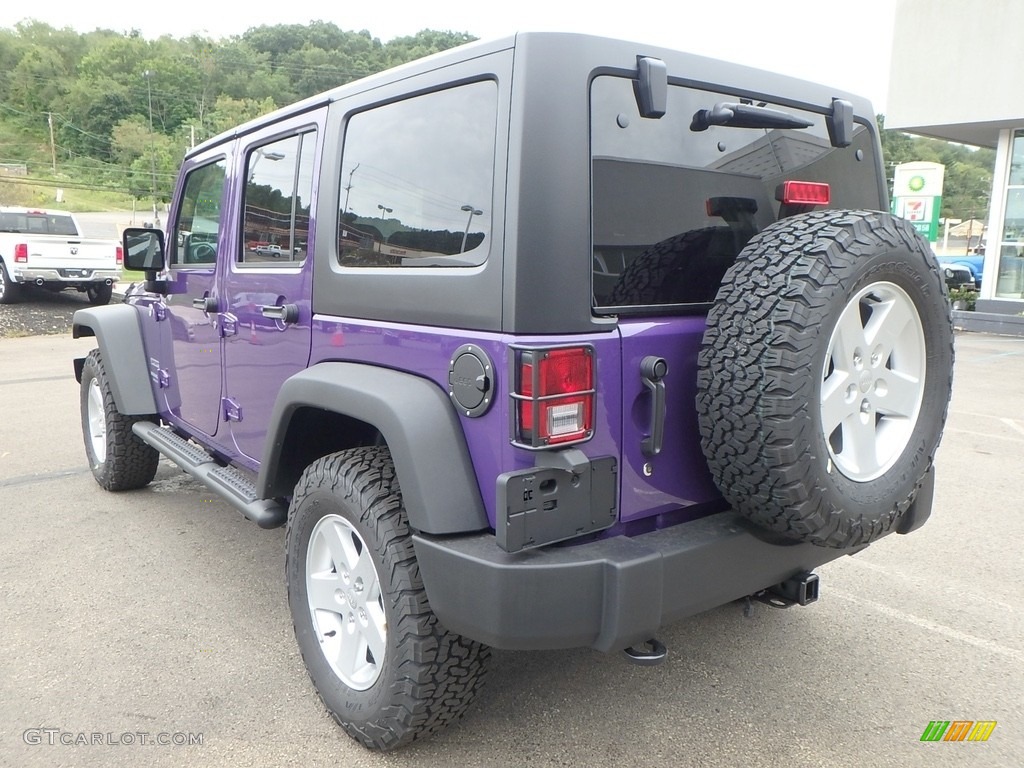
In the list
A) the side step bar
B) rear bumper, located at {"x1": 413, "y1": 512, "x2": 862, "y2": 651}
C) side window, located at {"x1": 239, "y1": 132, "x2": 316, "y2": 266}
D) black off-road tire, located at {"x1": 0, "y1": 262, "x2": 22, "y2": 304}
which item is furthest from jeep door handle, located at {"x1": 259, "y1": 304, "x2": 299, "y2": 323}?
black off-road tire, located at {"x1": 0, "y1": 262, "x2": 22, "y2": 304}

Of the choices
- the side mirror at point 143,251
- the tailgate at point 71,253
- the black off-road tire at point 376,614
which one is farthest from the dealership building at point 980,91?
the black off-road tire at point 376,614

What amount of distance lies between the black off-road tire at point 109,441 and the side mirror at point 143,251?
708mm

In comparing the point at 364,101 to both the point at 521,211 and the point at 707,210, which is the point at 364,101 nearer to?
Answer: the point at 521,211

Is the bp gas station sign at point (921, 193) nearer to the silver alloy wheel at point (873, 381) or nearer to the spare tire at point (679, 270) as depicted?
the silver alloy wheel at point (873, 381)

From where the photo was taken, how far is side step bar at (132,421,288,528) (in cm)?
294

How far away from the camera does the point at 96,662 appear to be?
9.39 ft

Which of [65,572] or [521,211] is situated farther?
[65,572]

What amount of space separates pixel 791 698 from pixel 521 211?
193cm

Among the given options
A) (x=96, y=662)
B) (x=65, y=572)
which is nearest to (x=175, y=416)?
(x=65, y=572)

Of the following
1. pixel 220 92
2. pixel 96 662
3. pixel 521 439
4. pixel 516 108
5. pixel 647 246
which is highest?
pixel 220 92

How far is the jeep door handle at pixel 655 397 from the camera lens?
2.05m

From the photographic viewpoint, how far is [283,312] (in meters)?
2.80

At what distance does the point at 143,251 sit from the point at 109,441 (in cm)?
120

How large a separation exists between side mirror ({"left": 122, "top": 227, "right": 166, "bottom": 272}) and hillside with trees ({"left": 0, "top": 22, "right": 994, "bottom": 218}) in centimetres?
5132
